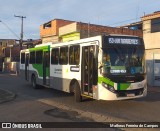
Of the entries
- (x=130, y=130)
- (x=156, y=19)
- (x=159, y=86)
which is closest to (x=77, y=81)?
(x=130, y=130)

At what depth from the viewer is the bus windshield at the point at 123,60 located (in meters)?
12.4

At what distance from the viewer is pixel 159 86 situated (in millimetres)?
24609

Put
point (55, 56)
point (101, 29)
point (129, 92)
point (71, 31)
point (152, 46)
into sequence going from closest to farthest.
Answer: point (129, 92) < point (55, 56) < point (152, 46) < point (71, 31) < point (101, 29)

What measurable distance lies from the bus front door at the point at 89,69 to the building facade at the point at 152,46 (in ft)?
42.1

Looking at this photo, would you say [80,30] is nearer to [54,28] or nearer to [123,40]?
[54,28]

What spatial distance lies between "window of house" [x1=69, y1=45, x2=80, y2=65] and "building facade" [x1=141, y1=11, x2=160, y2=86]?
12068mm

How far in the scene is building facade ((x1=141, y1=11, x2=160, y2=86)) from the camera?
2538 cm

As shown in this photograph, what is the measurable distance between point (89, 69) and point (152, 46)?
46.2 ft

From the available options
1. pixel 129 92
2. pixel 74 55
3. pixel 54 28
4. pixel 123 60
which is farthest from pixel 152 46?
pixel 54 28

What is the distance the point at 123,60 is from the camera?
12.6 metres

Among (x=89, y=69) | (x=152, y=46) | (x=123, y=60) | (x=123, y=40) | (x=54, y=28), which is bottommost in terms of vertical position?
(x=89, y=69)

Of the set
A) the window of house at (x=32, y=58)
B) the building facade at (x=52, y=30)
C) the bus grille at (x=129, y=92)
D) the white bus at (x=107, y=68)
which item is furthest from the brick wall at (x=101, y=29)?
the bus grille at (x=129, y=92)

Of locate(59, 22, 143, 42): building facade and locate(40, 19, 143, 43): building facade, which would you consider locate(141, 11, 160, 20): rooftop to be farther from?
locate(40, 19, 143, 43): building facade

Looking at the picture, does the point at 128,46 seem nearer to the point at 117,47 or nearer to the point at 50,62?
the point at 117,47
